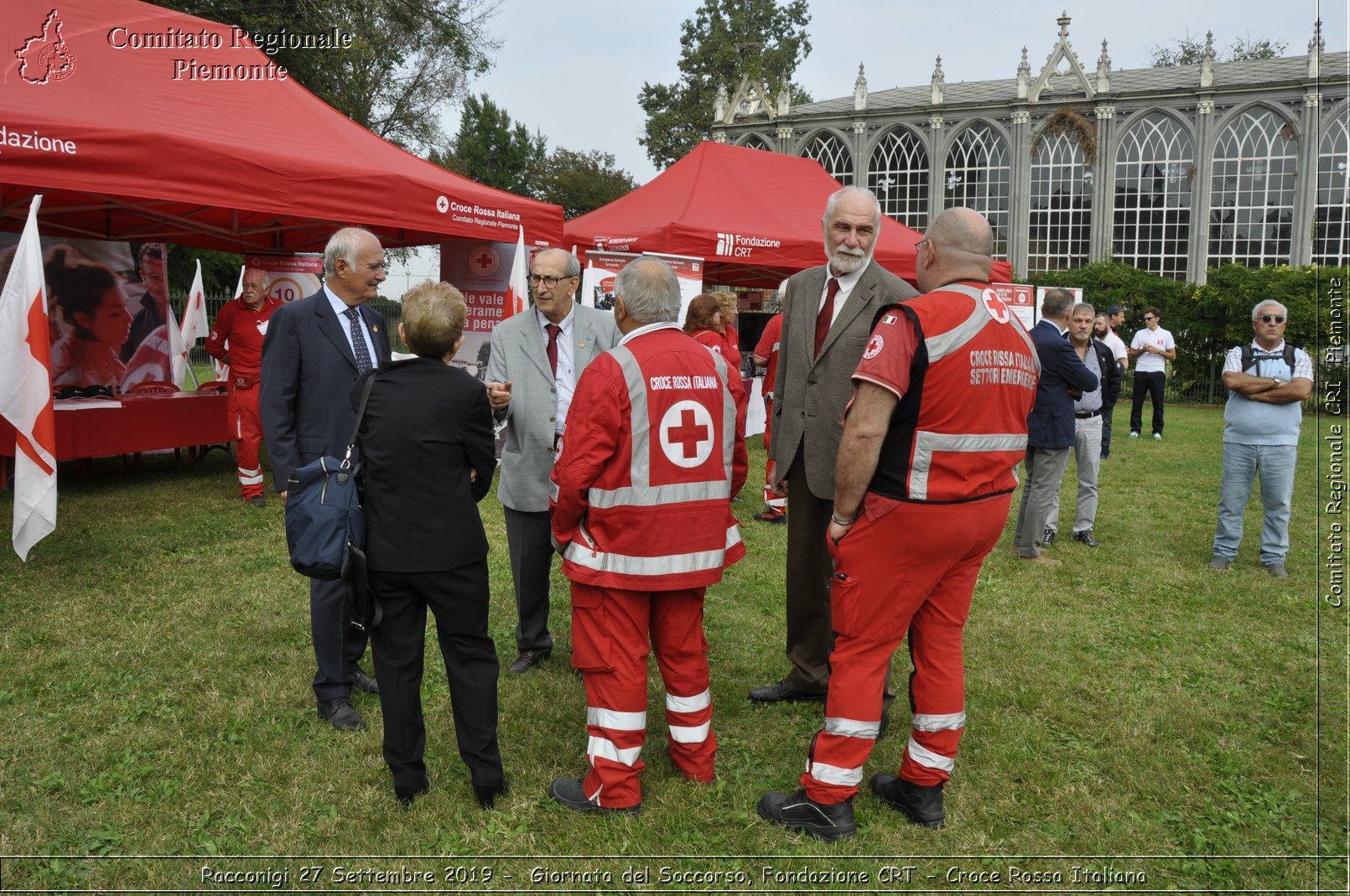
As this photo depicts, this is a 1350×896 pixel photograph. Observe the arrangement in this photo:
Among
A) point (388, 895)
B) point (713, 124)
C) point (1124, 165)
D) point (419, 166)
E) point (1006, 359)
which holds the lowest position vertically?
point (388, 895)

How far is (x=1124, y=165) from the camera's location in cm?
3662

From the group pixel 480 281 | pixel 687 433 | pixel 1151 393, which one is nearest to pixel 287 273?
pixel 480 281

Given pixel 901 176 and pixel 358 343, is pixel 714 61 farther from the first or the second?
pixel 358 343

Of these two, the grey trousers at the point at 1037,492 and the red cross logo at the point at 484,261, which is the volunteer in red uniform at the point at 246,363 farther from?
the grey trousers at the point at 1037,492

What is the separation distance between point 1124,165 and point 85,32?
3874 cm

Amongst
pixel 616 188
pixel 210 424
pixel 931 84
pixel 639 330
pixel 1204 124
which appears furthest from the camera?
pixel 616 188

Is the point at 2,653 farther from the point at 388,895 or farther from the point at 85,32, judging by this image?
the point at 85,32

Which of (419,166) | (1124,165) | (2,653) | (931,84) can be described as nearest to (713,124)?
(931,84)

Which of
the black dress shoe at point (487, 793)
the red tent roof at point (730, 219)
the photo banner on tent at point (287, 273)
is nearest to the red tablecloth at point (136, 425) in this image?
the photo banner on tent at point (287, 273)

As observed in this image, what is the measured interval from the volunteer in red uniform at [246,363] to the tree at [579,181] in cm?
3308

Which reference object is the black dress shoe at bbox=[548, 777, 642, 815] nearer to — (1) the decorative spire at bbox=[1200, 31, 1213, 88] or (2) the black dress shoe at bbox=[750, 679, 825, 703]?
(2) the black dress shoe at bbox=[750, 679, 825, 703]

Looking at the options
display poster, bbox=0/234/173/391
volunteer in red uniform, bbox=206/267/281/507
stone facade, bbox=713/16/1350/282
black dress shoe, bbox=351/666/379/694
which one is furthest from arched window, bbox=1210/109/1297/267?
black dress shoe, bbox=351/666/379/694

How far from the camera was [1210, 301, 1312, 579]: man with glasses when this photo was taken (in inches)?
245

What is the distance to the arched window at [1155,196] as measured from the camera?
3588 centimetres
